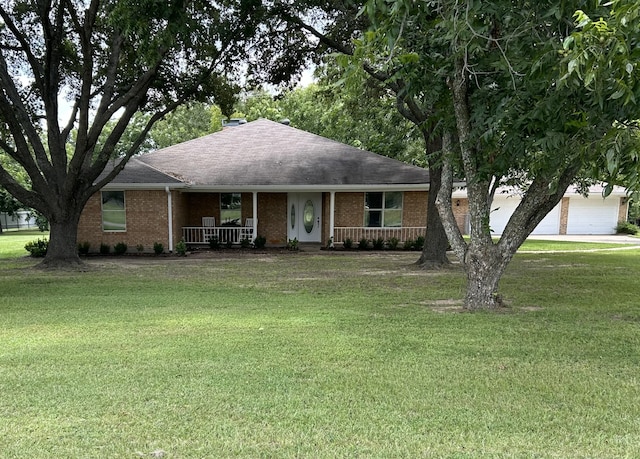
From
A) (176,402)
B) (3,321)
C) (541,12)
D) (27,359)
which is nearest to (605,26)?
(541,12)

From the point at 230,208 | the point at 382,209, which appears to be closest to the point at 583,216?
the point at 382,209

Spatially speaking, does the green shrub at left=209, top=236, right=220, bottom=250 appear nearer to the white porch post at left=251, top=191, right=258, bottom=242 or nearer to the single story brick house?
the single story brick house

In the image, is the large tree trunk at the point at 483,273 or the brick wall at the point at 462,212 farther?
the brick wall at the point at 462,212

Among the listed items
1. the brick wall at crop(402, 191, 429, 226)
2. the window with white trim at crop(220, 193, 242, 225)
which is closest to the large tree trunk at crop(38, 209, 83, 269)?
the window with white trim at crop(220, 193, 242, 225)

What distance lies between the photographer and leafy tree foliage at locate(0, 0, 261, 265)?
10273 mm

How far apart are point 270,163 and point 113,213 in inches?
243

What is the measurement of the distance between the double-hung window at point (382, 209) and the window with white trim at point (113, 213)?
9.11 meters

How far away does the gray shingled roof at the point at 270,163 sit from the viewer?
1570cm

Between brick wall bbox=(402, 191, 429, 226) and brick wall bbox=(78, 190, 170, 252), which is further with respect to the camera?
brick wall bbox=(402, 191, 429, 226)

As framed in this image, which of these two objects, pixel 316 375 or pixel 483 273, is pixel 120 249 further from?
pixel 316 375

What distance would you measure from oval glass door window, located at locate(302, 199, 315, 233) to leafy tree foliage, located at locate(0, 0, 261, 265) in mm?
6374

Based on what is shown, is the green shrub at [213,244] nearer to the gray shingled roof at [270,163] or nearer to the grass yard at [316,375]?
the gray shingled roof at [270,163]

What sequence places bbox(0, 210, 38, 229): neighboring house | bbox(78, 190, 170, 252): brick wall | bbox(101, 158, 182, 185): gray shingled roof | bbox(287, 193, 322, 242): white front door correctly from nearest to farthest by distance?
bbox(101, 158, 182, 185): gray shingled roof
bbox(78, 190, 170, 252): brick wall
bbox(287, 193, 322, 242): white front door
bbox(0, 210, 38, 229): neighboring house

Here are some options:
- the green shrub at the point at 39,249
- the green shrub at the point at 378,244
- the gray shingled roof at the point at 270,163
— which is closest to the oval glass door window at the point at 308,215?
the gray shingled roof at the point at 270,163
